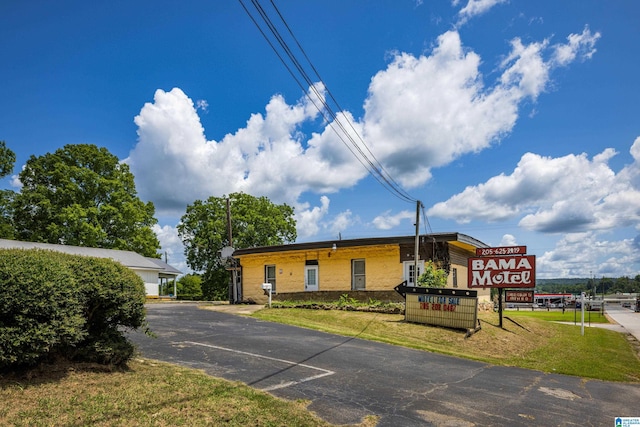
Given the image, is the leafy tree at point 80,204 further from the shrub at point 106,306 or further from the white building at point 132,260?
the shrub at point 106,306

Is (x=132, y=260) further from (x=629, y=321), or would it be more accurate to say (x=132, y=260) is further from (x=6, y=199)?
(x=629, y=321)

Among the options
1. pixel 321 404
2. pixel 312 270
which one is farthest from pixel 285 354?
pixel 312 270

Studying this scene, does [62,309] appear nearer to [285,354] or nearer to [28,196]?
[285,354]

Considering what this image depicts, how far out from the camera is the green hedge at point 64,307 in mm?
5539

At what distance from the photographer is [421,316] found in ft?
54.9

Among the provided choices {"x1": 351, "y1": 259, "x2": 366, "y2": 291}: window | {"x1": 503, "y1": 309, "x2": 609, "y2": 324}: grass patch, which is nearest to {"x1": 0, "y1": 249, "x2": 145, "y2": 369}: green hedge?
{"x1": 351, "y1": 259, "x2": 366, "y2": 291}: window

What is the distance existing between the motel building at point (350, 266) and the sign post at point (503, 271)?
3522mm

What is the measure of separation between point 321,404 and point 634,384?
791 cm

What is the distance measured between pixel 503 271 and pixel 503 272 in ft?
0.13

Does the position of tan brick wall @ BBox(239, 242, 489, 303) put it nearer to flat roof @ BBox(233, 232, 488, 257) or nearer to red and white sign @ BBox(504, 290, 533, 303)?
flat roof @ BBox(233, 232, 488, 257)

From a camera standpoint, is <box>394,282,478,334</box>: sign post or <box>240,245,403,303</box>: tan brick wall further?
<box>240,245,403,303</box>: tan brick wall

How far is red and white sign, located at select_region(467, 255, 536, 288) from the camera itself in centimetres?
1689

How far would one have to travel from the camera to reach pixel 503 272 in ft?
57.1

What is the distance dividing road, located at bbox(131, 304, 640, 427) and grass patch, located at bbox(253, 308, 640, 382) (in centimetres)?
120
